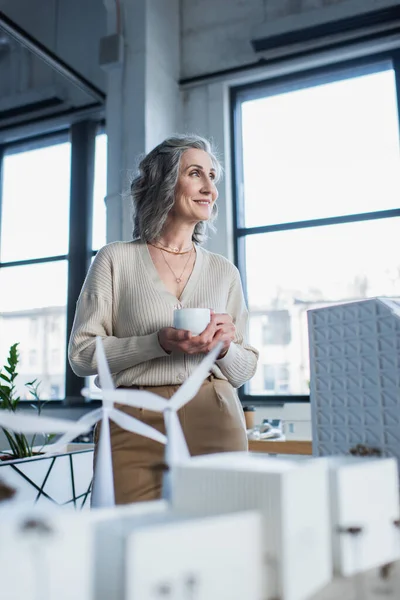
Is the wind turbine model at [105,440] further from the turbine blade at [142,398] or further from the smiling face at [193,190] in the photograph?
the smiling face at [193,190]

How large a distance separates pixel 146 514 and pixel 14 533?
0.47 feet

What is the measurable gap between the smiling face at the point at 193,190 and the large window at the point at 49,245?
2891 mm

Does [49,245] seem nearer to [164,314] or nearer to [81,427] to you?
[164,314]

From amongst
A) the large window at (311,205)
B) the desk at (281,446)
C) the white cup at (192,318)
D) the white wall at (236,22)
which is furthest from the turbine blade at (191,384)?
the white wall at (236,22)

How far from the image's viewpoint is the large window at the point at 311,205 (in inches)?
131

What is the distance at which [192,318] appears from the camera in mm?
876

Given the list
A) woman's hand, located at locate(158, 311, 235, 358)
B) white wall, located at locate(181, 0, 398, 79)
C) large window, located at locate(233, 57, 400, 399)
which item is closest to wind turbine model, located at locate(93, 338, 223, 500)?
woman's hand, located at locate(158, 311, 235, 358)

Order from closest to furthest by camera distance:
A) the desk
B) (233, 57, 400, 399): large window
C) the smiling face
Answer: the smiling face
the desk
(233, 57, 400, 399): large window

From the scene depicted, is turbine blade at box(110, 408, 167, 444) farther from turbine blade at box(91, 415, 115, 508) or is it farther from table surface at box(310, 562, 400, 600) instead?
table surface at box(310, 562, 400, 600)

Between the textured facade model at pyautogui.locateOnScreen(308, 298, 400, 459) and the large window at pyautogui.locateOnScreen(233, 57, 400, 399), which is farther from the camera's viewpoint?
the large window at pyautogui.locateOnScreen(233, 57, 400, 399)

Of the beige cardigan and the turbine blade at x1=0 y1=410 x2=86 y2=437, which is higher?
the beige cardigan

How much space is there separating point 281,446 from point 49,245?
8.49ft

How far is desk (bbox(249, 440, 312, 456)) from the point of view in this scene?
8.20 ft

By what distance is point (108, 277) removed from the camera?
3.86 feet
